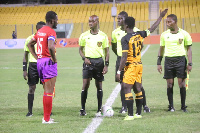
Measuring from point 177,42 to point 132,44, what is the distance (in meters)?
1.74

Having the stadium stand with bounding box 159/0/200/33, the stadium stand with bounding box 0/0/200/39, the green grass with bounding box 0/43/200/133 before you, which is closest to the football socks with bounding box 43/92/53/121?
the green grass with bounding box 0/43/200/133

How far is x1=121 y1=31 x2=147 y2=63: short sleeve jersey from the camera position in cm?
813

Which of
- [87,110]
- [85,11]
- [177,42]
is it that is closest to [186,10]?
[85,11]

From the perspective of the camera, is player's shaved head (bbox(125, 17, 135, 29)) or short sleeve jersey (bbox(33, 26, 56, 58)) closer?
short sleeve jersey (bbox(33, 26, 56, 58))

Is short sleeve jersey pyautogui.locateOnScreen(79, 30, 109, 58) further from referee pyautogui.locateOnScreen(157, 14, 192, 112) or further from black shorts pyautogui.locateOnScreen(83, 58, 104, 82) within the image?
referee pyautogui.locateOnScreen(157, 14, 192, 112)

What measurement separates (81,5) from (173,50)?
152 ft

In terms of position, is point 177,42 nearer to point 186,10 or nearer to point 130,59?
point 130,59

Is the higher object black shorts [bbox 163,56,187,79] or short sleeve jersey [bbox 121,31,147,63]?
short sleeve jersey [bbox 121,31,147,63]

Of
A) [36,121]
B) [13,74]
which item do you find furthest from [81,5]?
[36,121]

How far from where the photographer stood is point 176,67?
956 centimetres

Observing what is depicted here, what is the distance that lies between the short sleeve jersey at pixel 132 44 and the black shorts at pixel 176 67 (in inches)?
61.0

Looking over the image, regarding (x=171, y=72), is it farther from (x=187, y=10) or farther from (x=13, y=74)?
(x=187, y=10)

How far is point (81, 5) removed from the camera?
5516cm

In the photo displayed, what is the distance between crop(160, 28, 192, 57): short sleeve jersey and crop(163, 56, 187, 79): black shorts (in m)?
0.11
